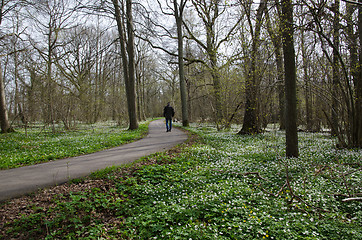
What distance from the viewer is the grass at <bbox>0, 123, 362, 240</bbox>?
3422 millimetres

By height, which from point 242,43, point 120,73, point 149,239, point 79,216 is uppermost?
point 120,73

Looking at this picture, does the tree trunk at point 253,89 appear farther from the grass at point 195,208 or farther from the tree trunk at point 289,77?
the grass at point 195,208

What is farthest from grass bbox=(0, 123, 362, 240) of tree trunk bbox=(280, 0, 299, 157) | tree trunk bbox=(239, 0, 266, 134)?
tree trunk bbox=(239, 0, 266, 134)

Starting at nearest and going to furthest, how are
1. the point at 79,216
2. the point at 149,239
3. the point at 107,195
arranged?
the point at 149,239
the point at 79,216
the point at 107,195

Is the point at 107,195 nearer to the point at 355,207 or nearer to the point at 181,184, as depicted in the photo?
the point at 181,184

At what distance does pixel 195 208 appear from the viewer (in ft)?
13.7

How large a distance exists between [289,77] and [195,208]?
5770mm

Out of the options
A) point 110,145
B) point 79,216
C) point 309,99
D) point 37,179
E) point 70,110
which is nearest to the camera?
point 79,216

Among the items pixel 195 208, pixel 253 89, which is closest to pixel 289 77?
pixel 253 89

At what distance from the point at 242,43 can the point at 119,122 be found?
713 inches

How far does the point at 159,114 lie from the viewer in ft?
229

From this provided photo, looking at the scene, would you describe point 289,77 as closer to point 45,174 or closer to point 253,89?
point 253,89

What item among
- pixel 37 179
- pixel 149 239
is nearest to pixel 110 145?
pixel 37 179

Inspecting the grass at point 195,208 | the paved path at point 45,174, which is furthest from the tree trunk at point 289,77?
the paved path at point 45,174
